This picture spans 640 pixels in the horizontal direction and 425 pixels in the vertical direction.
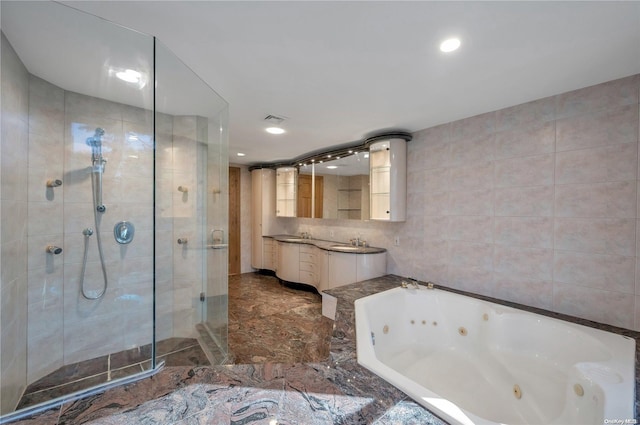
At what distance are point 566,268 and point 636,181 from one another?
75 centimetres

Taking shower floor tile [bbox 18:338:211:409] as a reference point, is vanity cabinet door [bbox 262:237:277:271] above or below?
above

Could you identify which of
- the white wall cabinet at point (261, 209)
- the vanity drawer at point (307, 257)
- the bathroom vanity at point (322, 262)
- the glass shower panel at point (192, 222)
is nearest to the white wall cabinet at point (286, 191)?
the white wall cabinet at point (261, 209)

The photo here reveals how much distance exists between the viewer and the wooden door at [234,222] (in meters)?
5.22

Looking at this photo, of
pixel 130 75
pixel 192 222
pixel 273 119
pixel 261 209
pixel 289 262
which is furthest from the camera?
pixel 261 209

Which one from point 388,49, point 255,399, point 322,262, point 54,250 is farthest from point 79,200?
point 322,262

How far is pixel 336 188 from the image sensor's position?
13.2 feet

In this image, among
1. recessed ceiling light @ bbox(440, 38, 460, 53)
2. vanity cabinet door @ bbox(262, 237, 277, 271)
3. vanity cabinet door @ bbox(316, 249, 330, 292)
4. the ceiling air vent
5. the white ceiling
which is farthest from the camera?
vanity cabinet door @ bbox(262, 237, 277, 271)

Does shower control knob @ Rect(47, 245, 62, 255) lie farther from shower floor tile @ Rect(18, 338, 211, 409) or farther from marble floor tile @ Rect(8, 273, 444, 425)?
marble floor tile @ Rect(8, 273, 444, 425)

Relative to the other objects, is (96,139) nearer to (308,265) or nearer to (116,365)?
(116,365)

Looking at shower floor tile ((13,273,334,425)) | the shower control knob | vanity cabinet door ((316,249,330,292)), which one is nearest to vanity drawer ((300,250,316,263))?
vanity cabinet door ((316,249,330,292))

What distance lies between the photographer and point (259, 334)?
9.00 ft

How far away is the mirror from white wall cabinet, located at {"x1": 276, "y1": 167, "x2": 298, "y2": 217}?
6.3 inches

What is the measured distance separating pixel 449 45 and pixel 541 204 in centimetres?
161

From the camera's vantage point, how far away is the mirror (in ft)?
11.6
